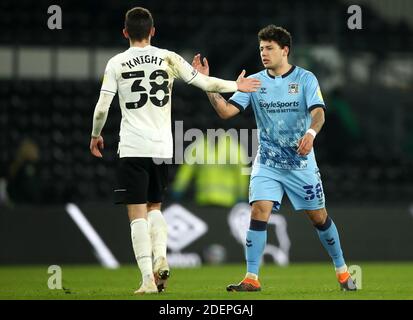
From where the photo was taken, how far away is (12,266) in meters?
14.6

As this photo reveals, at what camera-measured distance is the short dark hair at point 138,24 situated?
841 cm

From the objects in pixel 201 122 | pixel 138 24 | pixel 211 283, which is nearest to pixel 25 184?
pixel 201 122

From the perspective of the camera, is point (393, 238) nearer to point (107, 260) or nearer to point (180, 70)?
point (107, 260)

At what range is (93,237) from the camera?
49.0 ft

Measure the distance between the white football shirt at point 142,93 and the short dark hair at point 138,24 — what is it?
0.10 m

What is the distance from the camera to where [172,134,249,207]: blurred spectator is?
16125mm

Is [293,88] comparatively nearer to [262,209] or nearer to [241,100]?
[241,100]

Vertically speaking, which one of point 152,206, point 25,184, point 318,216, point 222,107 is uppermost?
point 222,107

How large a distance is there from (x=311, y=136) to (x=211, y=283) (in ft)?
8.10

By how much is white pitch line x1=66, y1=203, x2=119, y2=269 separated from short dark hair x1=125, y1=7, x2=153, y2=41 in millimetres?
6612

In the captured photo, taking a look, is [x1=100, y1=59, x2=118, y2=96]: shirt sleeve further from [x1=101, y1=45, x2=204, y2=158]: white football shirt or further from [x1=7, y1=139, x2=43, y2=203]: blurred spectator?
[x1=7, y1=139, x2=43, y2=203]: blurred spectator

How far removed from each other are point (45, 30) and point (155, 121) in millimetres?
12206

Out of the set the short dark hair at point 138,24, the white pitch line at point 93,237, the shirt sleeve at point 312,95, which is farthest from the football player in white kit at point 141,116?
the white pitch line at point 93,237

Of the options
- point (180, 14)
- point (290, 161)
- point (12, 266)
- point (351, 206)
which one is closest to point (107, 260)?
point (12, 266)
